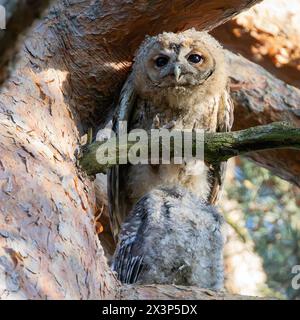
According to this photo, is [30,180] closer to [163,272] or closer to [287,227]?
[163,272]

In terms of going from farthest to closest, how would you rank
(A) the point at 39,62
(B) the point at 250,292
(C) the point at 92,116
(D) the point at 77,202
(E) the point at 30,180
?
(B) the point at 250,292 < (C) the point at 92,116 < (A) the point at 39,62 < (D) the point at 77,202 < (E) the point at 30,180

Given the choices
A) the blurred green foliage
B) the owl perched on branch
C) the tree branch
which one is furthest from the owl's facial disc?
the tree branch

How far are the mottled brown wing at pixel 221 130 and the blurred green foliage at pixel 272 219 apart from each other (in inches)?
66.8

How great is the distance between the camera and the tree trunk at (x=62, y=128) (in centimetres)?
187

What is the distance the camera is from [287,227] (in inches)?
210

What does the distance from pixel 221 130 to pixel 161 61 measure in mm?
460

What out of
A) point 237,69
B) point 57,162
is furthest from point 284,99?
point 57,162

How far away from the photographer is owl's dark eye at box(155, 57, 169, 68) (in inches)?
139

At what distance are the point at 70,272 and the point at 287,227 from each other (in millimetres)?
3620

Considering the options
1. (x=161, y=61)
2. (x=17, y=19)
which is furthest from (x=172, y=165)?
(x=17, y=19)

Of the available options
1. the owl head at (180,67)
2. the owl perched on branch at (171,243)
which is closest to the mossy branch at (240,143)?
the owl perched on branch at (171,243)

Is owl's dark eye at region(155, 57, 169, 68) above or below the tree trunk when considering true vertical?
above

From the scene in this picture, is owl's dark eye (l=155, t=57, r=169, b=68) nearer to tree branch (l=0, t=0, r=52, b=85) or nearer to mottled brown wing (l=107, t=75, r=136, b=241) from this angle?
mottled brown wing (l=107, t=75, r=136, b=241)

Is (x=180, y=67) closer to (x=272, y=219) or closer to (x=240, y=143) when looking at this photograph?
Result: (x=240, y=143)
